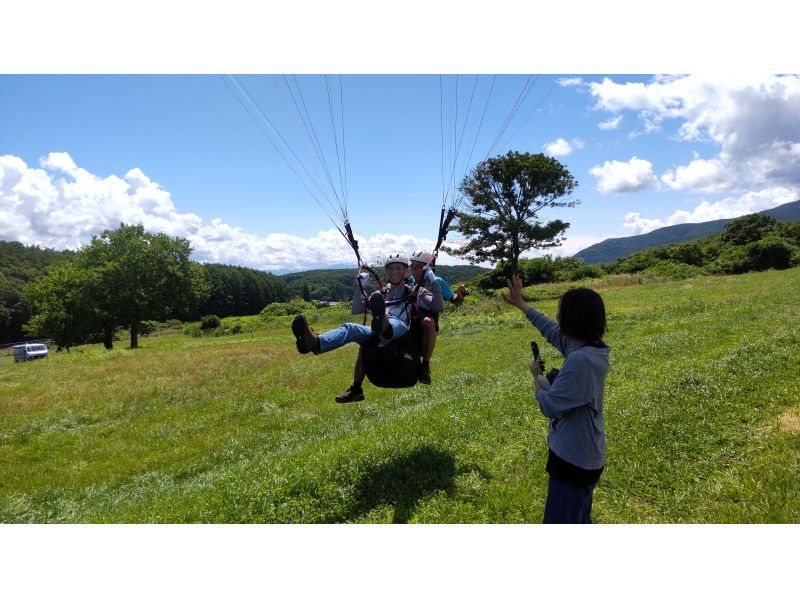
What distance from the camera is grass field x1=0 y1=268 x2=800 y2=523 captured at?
4809mm

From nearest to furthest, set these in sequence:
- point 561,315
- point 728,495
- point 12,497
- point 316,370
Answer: point 561,315, point 728,495, point 12,497, point 316,370

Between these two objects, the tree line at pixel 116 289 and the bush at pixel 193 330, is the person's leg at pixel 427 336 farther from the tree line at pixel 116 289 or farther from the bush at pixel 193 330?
the bush at pixel 193 330

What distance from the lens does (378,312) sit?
14.5ft

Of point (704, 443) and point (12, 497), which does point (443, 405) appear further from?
point (12, 497)

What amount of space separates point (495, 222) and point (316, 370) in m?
10.4

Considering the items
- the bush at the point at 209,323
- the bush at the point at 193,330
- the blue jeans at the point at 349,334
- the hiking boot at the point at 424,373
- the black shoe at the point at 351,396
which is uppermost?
the blue jeans at the point at 349,334

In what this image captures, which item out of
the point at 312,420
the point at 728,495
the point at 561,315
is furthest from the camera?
the point at 312,420

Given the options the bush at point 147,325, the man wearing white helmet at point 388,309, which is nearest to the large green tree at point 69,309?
the bush at point 147,325

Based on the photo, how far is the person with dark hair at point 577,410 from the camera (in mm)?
2701

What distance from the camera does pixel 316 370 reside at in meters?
16.6

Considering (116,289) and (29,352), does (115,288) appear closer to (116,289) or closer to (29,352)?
(116,289)

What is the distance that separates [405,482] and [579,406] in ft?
11.0

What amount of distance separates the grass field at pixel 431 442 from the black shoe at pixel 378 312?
7.10 ft

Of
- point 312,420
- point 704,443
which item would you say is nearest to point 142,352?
point 312,420
